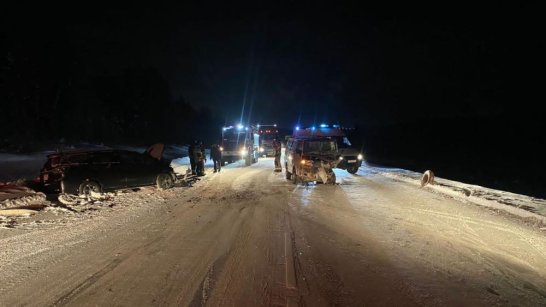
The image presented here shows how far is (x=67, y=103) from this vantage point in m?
49.1

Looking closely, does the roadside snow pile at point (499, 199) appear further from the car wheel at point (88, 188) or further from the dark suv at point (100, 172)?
the car wheel at point (88, 188)

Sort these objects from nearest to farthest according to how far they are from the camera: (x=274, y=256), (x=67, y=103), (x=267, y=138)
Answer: (x=274, y=256), (x=267, y=138), (x=67, y=103)

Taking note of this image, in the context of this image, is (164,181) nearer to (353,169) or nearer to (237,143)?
(353,169)

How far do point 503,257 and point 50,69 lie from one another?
48214 mm

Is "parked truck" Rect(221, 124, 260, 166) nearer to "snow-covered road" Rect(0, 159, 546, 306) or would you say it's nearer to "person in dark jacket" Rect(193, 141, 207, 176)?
"person in dark jacket" Rect(193, 141, 207, 176)

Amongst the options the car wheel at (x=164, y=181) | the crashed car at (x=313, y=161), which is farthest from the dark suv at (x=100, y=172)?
the crashed car at (x=313, y=161)

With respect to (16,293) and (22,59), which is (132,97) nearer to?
(22,59)

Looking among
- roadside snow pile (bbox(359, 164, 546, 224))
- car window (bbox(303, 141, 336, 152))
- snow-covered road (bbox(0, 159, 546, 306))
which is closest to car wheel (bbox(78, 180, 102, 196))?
snow-covered road (bbox(0, 159, 546, 306))

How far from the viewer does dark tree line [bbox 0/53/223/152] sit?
41656 mm

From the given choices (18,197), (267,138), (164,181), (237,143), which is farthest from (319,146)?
(267,138)

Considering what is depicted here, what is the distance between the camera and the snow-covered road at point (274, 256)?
17.6ft

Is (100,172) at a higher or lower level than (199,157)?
lower

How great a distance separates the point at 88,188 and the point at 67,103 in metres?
39.7

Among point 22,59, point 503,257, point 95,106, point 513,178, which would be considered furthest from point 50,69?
point 503,257
